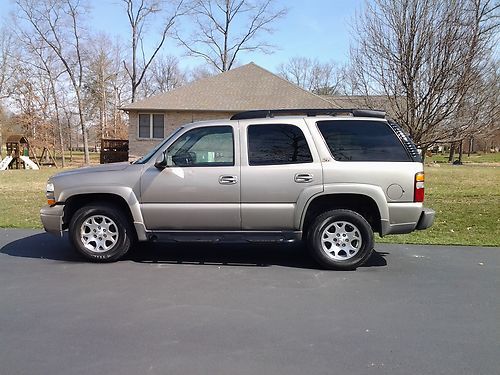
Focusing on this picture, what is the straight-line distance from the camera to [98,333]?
3.56 m

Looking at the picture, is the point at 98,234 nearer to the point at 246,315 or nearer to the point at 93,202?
the point at 93,202

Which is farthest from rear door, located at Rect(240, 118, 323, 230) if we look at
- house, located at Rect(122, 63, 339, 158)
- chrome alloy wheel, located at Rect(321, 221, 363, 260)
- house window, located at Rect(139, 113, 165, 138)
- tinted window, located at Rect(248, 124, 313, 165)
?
house window, located at Rect(139, 113, 165, 138)

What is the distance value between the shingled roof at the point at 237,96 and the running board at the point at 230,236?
1724cm

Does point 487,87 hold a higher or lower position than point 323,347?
higher

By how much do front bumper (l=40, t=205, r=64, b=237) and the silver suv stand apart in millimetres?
13

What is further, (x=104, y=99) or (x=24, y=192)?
(x=104, y=99)

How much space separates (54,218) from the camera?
571 cm

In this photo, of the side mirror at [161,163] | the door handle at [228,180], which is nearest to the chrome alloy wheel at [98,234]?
the side mirror at [161,163]

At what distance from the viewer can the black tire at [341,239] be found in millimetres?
5430

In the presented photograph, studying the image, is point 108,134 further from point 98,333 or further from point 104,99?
point 98,333

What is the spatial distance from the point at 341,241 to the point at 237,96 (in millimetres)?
19461

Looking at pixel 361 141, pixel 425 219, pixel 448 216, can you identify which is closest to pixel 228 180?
pixel 361 141

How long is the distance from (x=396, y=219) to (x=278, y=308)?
216cm

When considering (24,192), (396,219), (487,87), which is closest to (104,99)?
(24,192)
